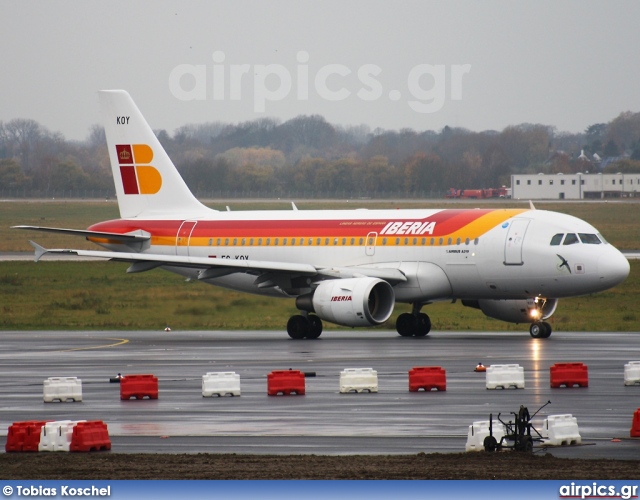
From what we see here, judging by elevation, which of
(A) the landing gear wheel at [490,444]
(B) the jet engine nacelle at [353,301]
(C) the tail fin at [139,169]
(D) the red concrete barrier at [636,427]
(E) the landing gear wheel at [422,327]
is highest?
(C) the tail fin at [139,169]

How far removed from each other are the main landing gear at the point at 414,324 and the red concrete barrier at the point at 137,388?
1959 cm

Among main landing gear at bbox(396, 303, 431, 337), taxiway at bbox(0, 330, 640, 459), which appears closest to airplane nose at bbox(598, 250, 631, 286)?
taxiway at bbox(0, 330, 640, 459)

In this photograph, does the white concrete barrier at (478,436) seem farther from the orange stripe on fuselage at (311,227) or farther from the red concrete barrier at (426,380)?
the orange stripe on fuselage at (311,227)

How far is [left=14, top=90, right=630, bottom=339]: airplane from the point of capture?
41906 millimetres

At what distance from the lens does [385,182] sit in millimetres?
147250

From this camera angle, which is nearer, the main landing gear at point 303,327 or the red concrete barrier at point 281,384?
the red concrete barrier at point 281,384

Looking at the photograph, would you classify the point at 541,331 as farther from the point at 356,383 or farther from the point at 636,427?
the point at 636,427

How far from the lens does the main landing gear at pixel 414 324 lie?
44.9m

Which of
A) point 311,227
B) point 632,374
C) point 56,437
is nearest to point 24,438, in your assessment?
point 56,437

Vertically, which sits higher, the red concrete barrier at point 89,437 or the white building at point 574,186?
the white building at point 574,186

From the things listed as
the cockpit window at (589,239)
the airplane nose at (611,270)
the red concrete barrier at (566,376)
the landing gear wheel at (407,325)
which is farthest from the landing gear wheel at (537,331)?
the red concrete barrier at (566,376)

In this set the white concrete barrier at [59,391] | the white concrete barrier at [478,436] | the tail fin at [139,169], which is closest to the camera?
the white concrete barrier at [478,436]

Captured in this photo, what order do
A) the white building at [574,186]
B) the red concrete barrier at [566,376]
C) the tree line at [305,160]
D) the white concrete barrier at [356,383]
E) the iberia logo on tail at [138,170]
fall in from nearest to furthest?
the white concrete barrier at [356,383] < the red concrete barrier at [566,376] < the iberia logo on tail at [138,170] < the tree line at [305,160] < the white building at [574,186]

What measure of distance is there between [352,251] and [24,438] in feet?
90.3
